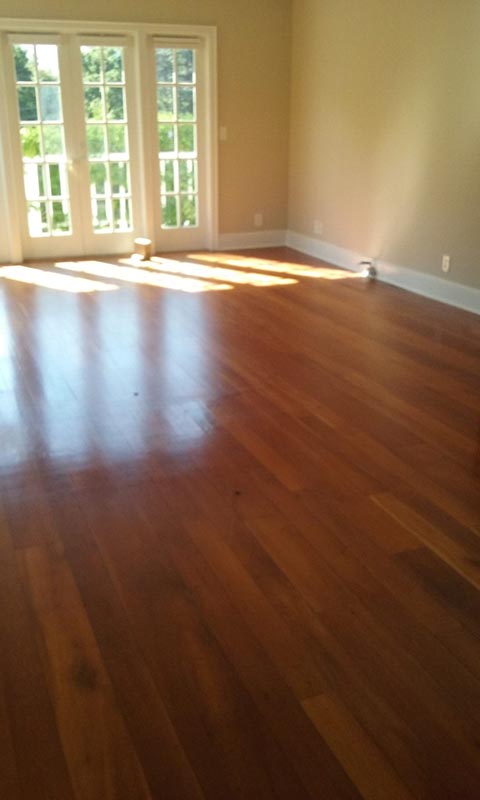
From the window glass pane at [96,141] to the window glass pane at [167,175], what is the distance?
59cm

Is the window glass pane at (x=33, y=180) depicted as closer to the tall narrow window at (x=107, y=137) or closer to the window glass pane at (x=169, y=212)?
the tall narrow window at (x=107, y=137)

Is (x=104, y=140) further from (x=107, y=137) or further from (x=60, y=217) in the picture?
(x=60, y=217)

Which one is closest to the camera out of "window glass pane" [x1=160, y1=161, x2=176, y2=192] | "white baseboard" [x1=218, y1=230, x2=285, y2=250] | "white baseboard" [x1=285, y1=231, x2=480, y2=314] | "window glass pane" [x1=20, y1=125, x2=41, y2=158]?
"white baseboard" [x1=285, y1=231, x2=480, y2=314]

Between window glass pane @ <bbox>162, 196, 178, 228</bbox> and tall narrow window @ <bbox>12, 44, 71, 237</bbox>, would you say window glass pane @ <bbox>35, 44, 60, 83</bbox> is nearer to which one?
tall narrow window @ <bbox>12, 44, 71, 237</bbox>

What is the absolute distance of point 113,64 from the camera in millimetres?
6562

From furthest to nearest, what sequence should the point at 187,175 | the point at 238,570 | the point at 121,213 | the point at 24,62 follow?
1. the point at 187,175
2. the point at 121,213
3. the point at 24,62
4. the point at 238,570

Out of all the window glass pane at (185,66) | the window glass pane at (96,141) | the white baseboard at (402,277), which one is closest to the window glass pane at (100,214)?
the window glass pane at (96,141)

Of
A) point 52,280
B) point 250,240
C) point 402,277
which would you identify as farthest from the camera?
point 250,240

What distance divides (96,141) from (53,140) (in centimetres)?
40

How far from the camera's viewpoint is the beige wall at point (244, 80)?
6.38 meters

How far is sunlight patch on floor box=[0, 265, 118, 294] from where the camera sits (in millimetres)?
5723

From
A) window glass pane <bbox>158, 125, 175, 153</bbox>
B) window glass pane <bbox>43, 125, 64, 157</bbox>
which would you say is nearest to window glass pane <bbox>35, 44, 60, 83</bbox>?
window glass pane <bbox>43, 125, 64, 157</bbox>

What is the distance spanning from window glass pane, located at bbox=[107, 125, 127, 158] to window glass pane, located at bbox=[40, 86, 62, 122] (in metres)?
0.48

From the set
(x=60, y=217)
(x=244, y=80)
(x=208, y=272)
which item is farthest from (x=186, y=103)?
(x=208, y=272)
